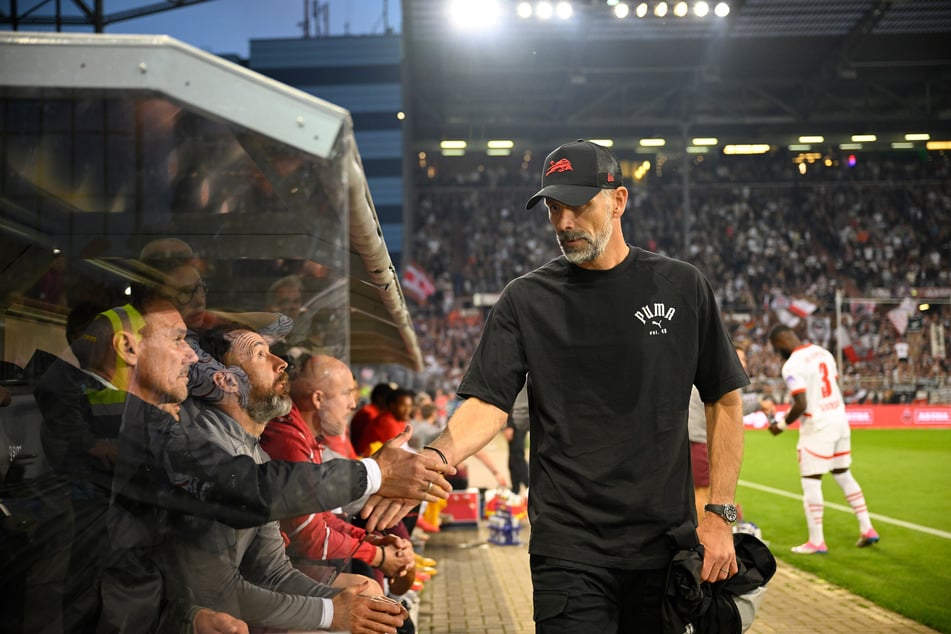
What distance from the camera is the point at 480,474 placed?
19.9 meters

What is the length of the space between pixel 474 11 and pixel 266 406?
102 ft

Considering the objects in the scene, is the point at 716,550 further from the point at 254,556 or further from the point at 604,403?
the point at 254,556

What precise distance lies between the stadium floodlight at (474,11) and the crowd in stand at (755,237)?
41.5 ft

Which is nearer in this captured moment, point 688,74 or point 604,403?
point 604,403

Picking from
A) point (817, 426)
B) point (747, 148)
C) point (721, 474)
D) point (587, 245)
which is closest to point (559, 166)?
point (587, 245)

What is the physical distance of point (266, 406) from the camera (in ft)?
9.94

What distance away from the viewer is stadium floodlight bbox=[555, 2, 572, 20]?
3180cm

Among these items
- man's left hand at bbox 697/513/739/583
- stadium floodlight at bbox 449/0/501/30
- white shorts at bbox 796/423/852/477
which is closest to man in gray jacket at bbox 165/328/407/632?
man's left hand at bbox 697/513/739/583

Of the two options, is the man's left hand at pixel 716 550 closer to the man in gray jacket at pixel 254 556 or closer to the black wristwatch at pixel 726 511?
the black wristwatch at pixel 726 511

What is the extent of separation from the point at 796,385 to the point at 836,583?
2.20 meters

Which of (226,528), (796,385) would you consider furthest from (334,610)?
(796,385)

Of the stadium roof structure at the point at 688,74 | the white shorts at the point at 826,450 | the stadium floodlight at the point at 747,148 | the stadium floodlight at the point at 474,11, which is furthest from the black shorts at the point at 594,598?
the stadium floodlight at the point at 747,148

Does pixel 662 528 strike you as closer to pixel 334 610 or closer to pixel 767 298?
pixel 334 610

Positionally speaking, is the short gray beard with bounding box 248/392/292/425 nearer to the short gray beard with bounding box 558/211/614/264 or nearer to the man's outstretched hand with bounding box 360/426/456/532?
the man's outstretched hand with bounding box 360/426/456/532
